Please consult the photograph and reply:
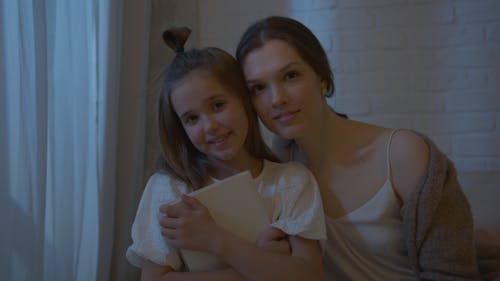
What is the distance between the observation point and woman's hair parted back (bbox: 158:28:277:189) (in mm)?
902

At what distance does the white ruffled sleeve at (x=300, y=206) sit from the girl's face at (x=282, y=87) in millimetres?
94

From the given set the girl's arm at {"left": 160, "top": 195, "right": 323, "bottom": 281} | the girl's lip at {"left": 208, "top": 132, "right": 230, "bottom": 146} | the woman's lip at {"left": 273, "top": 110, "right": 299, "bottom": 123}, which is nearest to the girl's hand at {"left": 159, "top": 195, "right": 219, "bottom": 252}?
the girl's arm at {"left": 160, "top": 195, "right": 323, "bottom": 281}

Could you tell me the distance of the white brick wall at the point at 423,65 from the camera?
1598 mm

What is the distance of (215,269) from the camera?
33.2 inches

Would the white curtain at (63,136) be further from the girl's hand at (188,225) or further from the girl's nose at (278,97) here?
the girl's nose at (278,97)

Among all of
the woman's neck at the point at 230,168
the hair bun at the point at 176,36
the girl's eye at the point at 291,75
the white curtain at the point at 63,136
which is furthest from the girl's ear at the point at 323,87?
the white curtain at the point at 63,136

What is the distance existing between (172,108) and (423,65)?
3.57 ft

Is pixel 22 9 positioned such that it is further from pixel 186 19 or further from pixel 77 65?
pixel 186 19

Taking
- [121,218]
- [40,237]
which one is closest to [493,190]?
[121,218]

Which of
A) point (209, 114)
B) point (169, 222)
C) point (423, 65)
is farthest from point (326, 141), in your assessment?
point (423, 65)

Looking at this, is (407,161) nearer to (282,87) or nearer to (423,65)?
(282,87)

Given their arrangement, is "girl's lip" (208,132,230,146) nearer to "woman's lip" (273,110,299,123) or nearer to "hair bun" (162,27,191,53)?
"woman's lip" (273,110,299,123)

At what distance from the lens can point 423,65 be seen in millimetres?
1630

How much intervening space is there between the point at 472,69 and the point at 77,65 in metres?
1.35
